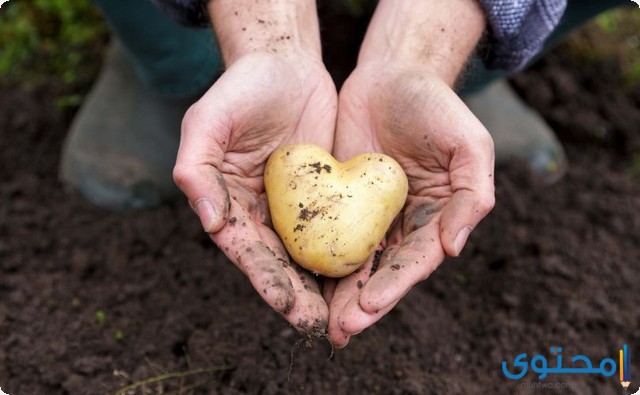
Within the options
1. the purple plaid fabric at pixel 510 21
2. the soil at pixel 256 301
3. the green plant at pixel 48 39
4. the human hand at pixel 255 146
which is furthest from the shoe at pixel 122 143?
the human hand at pixel 255 146

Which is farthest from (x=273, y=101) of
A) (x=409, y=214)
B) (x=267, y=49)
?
(x=409, y=214)

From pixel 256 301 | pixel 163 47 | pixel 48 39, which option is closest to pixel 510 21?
pixel 256 301

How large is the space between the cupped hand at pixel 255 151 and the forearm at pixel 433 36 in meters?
0.23

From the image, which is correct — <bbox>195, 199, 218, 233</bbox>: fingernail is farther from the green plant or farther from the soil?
the green plant

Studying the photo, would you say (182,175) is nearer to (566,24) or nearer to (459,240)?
(459,240)

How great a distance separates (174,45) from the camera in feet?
9.33

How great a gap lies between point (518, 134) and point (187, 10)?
5.59 ft

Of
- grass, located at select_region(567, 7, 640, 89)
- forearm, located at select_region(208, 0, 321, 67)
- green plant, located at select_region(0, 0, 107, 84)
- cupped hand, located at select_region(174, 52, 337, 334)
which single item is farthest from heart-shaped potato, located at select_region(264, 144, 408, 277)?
grass, located at select_region(567, 7, 640, 89)

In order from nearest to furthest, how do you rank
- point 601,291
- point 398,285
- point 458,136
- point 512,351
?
point 398,285, point 458,136, point 512,351, point 601,291

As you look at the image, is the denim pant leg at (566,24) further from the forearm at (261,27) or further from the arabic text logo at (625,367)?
the arabic text logo at (625,367)

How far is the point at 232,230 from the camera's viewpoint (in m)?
1.81

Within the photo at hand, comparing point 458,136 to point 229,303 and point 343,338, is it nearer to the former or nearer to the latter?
point 343,338

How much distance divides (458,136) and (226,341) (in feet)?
3.19

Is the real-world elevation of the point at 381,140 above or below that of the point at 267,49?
below
